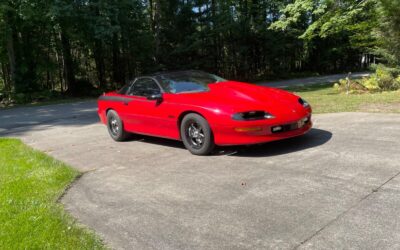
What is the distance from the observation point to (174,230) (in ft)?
11.9

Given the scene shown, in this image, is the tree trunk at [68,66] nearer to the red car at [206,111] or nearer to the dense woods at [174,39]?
the dense woods at [174,39]

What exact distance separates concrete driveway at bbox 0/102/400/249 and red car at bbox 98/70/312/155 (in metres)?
0.31

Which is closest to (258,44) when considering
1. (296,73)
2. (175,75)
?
(296,73)

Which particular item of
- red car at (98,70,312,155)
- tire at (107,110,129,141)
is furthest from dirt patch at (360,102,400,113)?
tire at (107,110,129,141)

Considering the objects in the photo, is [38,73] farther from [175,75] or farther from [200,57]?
[175,75]

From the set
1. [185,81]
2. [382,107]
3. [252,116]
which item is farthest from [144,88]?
[382,107]

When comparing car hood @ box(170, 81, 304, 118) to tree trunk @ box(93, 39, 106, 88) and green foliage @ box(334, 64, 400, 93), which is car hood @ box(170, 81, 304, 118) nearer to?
green foliage @ box(334, 64, 400, 93)

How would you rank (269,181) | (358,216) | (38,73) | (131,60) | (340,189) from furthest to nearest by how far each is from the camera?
1. (131,60)
2. (38,73)
3. (269,181)
4. (340,189)
5. (358,216)

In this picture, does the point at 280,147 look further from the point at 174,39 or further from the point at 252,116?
the point at 174,39

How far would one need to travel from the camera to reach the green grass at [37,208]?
3.55 metres

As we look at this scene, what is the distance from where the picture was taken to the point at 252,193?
4359 mm

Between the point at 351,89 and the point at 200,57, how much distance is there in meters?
16.8

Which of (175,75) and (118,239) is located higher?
(175,75)

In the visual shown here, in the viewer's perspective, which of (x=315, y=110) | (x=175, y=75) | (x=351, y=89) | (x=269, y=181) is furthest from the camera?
(x=351, y=89)
